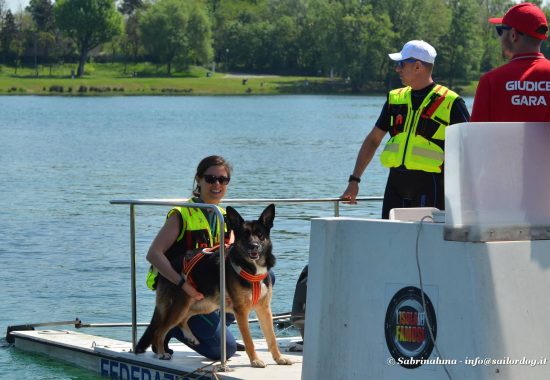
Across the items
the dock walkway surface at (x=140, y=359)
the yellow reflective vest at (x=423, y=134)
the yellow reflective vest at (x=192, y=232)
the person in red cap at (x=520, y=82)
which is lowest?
the dock walkway surface at (x=140, y=359)

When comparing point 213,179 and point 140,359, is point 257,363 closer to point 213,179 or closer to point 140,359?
point 140,359

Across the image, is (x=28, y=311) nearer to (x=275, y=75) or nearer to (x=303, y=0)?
(x=275, y=75)

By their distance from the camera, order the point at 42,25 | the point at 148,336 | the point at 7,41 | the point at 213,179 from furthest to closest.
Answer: the point at 42,25
the point at 7,41
the point at 148,336
the point at 213,179

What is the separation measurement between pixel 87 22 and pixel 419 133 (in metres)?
151

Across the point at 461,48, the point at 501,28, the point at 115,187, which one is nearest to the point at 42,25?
the point at 461,48

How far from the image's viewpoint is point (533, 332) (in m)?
5.68

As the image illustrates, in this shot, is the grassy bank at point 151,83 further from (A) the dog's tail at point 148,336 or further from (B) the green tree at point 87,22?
(A) the dog's tail at point 148,336

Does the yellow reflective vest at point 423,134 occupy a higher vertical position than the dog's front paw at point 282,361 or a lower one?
higher

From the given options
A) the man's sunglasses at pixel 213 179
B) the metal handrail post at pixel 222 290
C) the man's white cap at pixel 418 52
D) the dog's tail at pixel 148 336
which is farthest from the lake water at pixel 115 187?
the man's white cap at pixel 418 52

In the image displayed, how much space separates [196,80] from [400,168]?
12505cm

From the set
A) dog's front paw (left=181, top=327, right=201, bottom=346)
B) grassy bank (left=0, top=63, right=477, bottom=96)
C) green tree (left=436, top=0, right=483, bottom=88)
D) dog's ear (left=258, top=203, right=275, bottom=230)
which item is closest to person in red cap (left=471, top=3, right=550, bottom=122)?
dog's ear (left=258, top=203, right=275, bottom=230)

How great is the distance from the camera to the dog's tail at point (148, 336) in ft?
25.3

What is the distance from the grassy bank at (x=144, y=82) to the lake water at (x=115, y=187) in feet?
128

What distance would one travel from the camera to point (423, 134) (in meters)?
7.82
